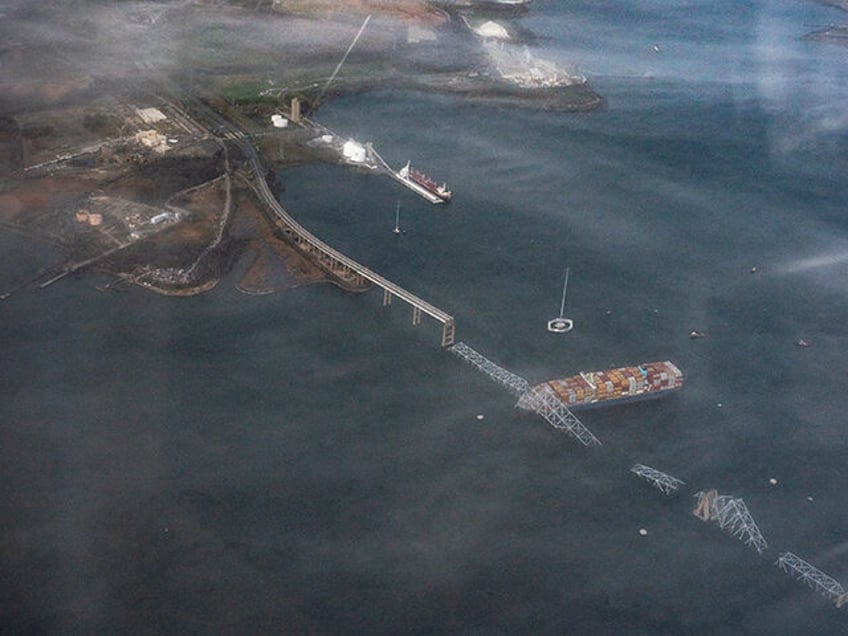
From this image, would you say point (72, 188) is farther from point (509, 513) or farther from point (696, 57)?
point (696, 57)

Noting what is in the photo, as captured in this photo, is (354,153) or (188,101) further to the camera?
(188,101)

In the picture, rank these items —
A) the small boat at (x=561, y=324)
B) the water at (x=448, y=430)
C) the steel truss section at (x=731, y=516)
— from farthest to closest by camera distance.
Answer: the small boat at (x=561, y=324) < the steel truss section at (x=731, y=516) < the water at (x=448, y=430)

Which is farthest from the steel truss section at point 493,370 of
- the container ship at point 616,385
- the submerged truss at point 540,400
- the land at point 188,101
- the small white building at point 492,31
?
the small white building at point 492,31

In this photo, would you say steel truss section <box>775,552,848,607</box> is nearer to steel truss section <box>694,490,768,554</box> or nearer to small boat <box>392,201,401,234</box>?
steel truss section <box>694,490,768,554</box>

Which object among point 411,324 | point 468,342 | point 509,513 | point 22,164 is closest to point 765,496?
point 509,513

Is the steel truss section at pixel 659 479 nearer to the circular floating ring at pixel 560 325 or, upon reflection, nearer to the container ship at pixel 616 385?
the container ship at pixel 616 385

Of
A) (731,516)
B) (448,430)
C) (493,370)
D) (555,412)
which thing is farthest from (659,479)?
(493,370)

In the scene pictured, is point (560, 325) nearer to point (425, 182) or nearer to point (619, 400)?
point (619, 400)
